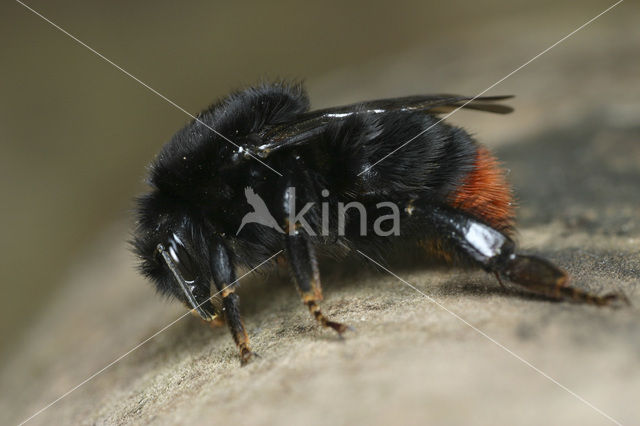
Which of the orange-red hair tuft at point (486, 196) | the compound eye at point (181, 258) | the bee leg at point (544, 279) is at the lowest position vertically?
the bee leg at point (544, 279)

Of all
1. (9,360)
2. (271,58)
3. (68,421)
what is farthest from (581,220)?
(271,58)

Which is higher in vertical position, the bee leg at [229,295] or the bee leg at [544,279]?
the bee leg at [229,295]

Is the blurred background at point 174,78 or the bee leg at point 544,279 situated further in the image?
the blurred background at point 174,78

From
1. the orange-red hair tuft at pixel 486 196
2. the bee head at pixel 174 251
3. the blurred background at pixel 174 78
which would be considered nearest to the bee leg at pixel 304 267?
the bee head at pixel 174 251

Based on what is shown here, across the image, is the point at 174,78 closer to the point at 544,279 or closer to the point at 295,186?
the point at 295,186

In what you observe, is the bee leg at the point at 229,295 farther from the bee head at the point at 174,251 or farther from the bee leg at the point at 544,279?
the bee leg at the point at 544,279

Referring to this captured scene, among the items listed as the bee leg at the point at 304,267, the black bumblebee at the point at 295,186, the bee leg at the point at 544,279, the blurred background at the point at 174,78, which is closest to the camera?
the bee leg at the point at 544,279

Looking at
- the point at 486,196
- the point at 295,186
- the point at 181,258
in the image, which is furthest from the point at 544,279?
Answer: the point at 181,258
